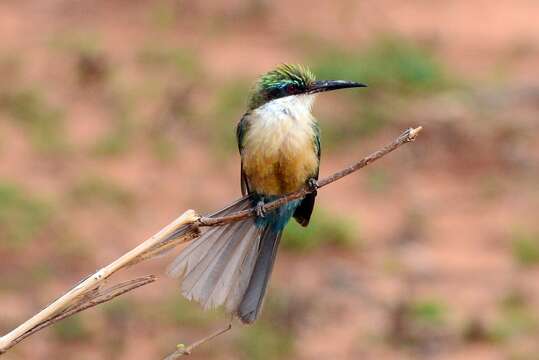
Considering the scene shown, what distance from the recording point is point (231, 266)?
2980mm

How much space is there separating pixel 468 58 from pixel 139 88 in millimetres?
2357

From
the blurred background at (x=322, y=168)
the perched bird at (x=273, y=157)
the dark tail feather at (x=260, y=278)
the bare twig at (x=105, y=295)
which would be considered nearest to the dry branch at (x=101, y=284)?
the bare twig at (x=105, y=295)

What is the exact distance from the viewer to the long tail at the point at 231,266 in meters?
2.73

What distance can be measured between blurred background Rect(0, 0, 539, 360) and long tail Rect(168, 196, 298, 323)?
Result: 279 cm

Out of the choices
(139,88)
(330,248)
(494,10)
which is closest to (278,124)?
(330,248)

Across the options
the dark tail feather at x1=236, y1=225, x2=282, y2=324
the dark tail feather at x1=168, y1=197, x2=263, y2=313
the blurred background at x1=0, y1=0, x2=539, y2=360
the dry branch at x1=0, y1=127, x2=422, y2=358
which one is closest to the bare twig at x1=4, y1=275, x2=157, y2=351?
the dry branch at x1=0, y1=127, x2=422, y2=358

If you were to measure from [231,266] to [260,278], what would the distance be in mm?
165

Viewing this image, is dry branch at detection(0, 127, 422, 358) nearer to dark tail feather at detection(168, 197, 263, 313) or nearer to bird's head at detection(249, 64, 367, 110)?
dark tail feather at detection(168, 197, 263, 313)

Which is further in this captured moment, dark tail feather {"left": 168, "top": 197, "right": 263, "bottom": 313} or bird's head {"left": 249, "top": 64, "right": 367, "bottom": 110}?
bird's head {"left": 249, "top": 64, "right": 367, "bottom": 110}

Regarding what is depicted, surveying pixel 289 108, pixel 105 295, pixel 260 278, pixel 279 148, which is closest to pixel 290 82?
pixel 289 108

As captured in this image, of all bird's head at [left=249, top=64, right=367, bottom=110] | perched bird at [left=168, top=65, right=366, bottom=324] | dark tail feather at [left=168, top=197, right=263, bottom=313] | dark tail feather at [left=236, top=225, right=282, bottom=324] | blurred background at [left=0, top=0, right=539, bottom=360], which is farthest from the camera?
blurred background at [left=0, top=0, right=539, bottom=360]

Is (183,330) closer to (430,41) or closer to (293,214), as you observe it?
(293,214)

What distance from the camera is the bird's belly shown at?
3449 mm

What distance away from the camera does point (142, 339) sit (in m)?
6.19
